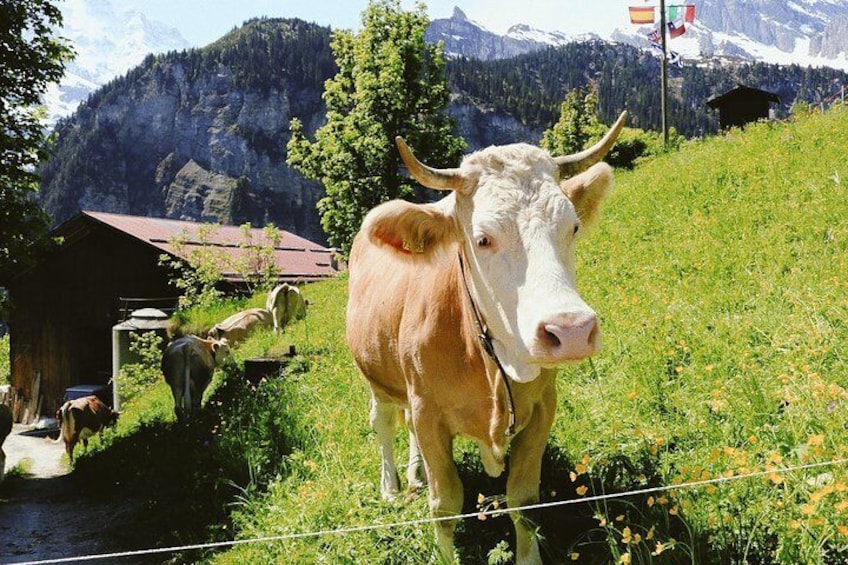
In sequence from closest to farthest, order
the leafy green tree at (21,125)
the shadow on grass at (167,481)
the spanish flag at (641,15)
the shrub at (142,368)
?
the shadow on grass at (167,481) → the leafy green tree at (21,125) → the shrub at (142,368) → the spanish flag at (641,15)

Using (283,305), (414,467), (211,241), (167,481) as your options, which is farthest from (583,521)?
(211,241)

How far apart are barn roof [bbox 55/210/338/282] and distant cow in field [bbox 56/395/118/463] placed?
9.23 m

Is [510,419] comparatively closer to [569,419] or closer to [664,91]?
[569,419]

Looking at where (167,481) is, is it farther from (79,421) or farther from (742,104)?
(742,104)

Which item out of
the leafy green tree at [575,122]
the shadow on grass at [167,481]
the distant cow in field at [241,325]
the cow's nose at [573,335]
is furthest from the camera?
the leafy green tree at [575,122]

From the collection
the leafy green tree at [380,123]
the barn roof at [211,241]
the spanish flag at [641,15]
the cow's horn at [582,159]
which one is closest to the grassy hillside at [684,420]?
the cow's horn at [582,159]

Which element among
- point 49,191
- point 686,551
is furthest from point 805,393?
point 49,191

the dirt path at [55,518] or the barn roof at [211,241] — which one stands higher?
the barn roof at [211,241]

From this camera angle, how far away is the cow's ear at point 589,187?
11.0ft

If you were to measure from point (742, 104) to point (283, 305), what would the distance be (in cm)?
2362

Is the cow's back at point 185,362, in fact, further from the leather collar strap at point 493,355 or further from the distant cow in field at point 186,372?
the leather collar strap at point 493,355

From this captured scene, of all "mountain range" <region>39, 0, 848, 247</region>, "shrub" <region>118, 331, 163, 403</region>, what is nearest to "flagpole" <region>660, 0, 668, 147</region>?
"shrub" <region>118, 331, 163, 403</region>

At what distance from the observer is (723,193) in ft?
32.9

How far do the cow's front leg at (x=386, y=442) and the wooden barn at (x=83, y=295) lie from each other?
18660mm
